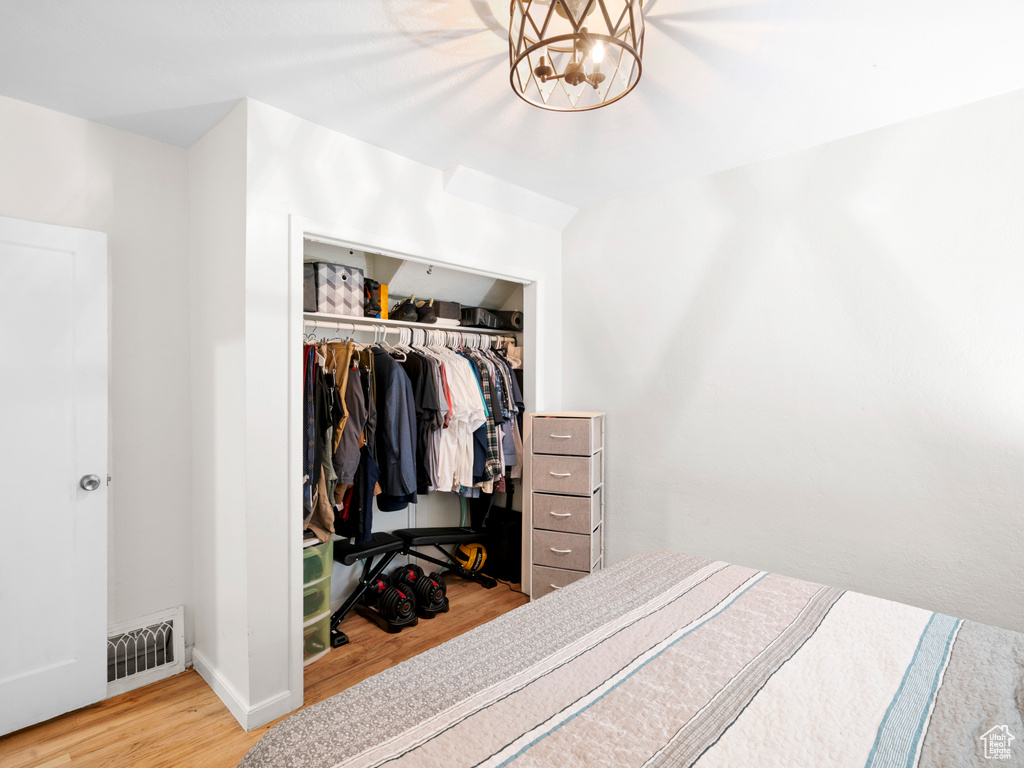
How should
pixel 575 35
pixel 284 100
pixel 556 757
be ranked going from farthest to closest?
pixel 284 100, pixel 575 35, pixel 556 757

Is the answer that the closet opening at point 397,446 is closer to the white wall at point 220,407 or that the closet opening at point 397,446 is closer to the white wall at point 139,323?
the white wall at point 220,407

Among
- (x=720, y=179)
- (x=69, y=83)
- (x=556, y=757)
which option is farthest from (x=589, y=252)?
(x=556, y=757)

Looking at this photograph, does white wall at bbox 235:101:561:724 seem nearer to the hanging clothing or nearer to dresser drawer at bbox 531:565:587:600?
the hanging clothing

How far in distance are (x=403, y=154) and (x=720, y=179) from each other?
1546 mm

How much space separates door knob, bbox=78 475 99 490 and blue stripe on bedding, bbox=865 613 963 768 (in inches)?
98.7

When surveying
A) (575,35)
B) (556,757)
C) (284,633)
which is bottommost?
(284,633)

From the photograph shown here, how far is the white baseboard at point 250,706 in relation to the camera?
1937mm

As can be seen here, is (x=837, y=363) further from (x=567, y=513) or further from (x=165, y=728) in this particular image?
(x=165, y=728)

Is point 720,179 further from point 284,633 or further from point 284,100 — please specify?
point 284,633

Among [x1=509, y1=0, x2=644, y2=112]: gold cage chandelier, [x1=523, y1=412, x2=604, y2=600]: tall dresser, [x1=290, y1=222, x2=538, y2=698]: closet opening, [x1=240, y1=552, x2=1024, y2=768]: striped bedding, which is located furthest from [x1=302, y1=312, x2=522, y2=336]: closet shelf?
[x1=240, y1=552, x2=1024, y2=768]: striped bedding

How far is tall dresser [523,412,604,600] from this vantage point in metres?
2.80

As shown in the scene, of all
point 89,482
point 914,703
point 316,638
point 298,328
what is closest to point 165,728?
point 316,638

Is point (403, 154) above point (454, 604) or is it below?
above

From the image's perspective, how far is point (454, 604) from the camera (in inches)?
119
